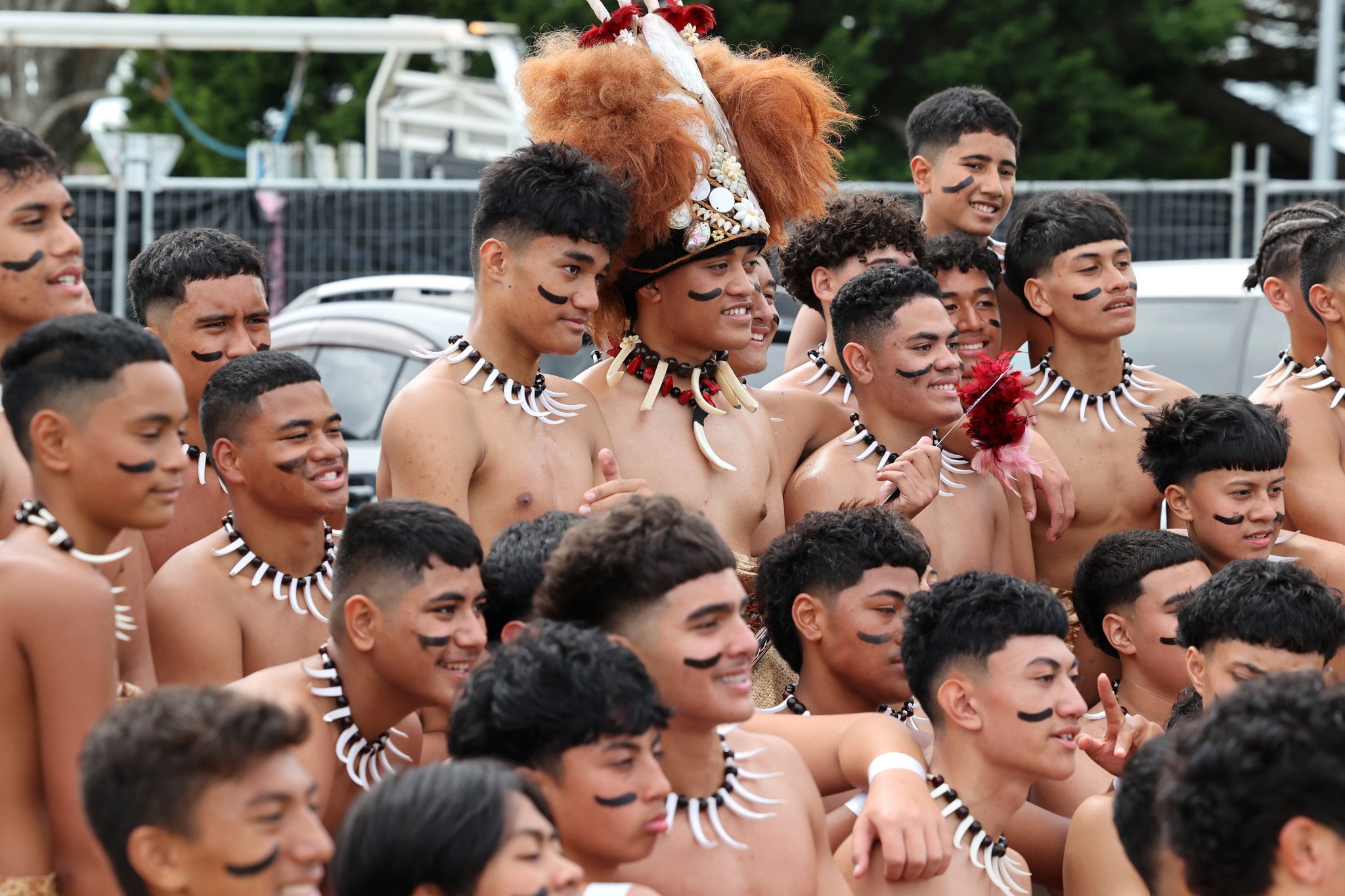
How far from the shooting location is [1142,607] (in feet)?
13.5

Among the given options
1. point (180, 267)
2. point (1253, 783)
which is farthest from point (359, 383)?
point (1253, 783)

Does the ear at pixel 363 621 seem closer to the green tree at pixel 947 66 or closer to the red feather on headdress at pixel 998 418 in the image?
the red feather on headdress at pixel 998 418

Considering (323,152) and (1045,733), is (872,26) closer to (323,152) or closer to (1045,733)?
(323,152)

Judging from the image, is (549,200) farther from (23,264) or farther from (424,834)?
(424,834)

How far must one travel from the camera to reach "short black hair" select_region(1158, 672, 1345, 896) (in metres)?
2.24

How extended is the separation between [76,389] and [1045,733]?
6.90 feet

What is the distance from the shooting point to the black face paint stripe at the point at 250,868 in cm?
214

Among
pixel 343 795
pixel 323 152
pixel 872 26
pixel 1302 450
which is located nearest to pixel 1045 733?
pixel 343 795

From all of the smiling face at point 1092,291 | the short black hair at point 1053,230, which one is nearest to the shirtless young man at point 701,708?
the smiling face at point 1092,291

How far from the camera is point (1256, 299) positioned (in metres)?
6.66

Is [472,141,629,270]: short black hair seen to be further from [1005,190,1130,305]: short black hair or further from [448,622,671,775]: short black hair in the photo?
[1005,190,1130,305]: short black hair

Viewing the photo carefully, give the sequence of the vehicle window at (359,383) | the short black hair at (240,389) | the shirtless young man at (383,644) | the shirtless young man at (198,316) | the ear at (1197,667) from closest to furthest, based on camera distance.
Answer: the shirtless young man at (383,644)
the short black hair at (240,389)
the ear at (1197,667)
the shirtless young man at (198,316)
the vehicle window at (359,383)

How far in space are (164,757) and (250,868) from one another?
20 centimetres

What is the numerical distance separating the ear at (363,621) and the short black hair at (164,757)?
85cm
